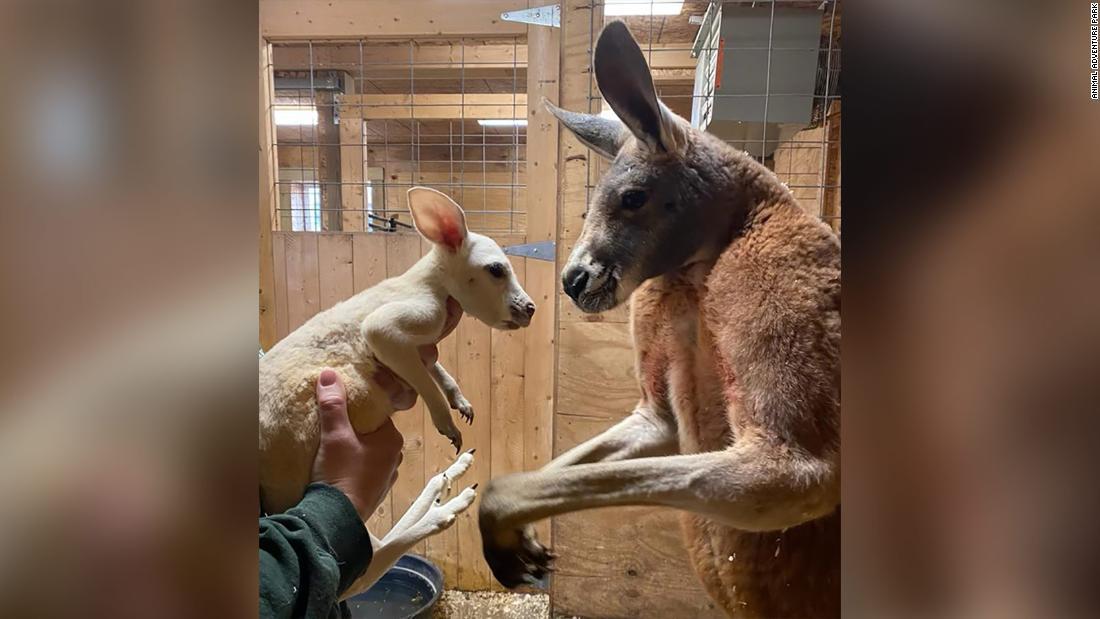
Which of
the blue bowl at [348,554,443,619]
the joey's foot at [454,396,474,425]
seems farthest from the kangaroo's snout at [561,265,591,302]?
the blue bowl at [348,554,443,619]

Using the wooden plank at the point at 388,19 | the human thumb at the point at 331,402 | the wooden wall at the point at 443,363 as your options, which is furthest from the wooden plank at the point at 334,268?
the wooden plank at the point at 388,19

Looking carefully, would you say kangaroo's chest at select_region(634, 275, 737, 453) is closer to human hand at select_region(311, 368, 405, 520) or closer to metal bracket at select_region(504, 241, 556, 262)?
metal bracket at select_region(504, 241, 556, 262)

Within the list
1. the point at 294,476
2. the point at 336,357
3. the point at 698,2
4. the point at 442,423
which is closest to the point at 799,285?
the point at 698,2

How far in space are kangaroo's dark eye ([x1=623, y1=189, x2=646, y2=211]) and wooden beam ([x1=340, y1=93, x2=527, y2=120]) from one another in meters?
0.34

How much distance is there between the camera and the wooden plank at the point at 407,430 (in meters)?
1.18

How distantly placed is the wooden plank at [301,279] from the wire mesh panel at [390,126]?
33 millimetres

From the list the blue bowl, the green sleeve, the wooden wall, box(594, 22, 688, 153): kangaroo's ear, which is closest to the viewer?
the green sleeve

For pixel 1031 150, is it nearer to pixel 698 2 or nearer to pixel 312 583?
pixel 698 2

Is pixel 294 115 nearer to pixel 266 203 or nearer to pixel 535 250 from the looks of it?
pixel 266 203

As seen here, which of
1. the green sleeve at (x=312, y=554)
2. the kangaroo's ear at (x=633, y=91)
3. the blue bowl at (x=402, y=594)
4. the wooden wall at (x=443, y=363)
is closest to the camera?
the green sleeve at (x=312, y=554)

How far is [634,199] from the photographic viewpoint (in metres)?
1.12

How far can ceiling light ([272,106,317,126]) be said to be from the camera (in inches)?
48.4

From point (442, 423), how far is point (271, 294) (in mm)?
450

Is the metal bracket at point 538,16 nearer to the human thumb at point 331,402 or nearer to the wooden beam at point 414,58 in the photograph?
the wooden beam at point 414,58
